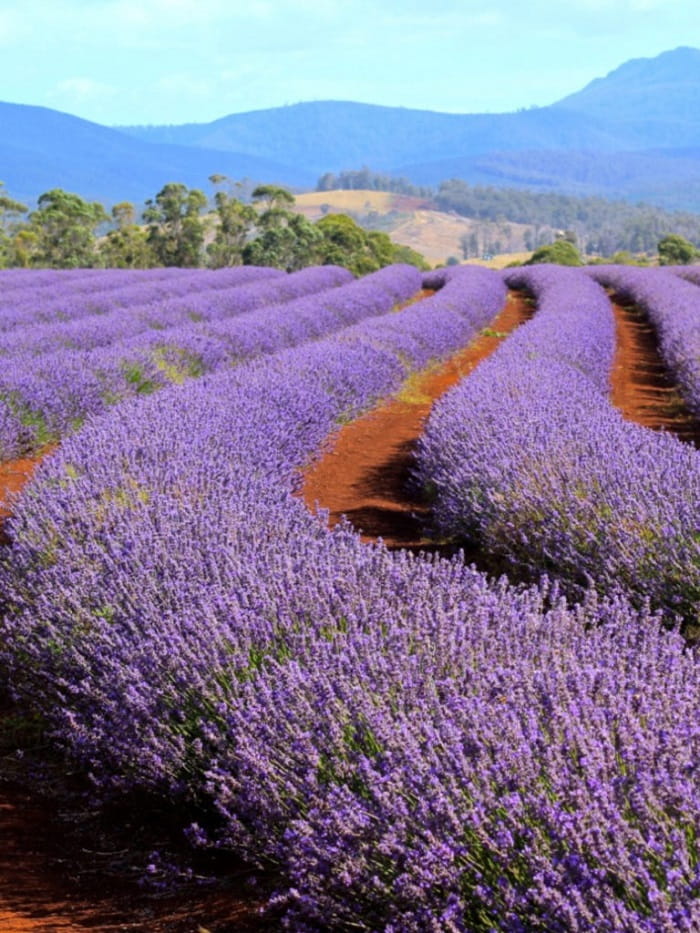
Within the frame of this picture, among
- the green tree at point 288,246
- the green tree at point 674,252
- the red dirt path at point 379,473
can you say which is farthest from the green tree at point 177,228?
the red dirt path at point 379,473

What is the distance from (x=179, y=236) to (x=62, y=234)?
220 inches

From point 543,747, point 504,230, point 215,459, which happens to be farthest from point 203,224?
point 504,230

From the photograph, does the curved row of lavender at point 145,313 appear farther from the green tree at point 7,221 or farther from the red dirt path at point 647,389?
the green tree at point 7,221

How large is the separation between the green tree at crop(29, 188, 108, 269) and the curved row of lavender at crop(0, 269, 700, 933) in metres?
37.5

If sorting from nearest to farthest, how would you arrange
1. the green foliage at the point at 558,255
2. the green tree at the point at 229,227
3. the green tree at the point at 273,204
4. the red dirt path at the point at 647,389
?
the red dirt path at the point at 647,389
the green tree at the point at 273,204
the green tree at the point at 229,227
the green foliage at the point at 558,255

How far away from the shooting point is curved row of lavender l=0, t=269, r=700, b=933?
1725mm

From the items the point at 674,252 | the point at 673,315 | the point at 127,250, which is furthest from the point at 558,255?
the point at 673,315

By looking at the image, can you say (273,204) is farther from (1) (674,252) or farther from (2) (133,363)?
(2) (133,363)

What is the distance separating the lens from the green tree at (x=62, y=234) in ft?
130

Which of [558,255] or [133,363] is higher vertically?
[558,255]

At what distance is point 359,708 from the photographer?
2168 mm

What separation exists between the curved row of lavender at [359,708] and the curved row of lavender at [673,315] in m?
6.19

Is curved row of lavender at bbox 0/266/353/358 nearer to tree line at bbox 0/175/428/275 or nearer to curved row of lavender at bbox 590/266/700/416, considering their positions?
curved row of lavender at bbox 590/266/700/416

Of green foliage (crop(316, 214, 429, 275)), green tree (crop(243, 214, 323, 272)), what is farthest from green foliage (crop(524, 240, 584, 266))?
green tree (crop(243, 214, 323, 272))
